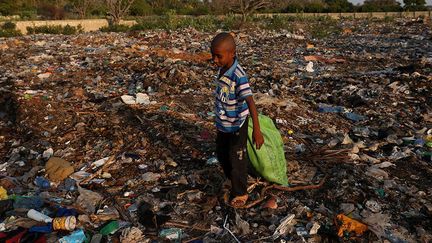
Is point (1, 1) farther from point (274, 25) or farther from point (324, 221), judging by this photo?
point (324, 221)

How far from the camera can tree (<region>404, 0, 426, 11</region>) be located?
2738cm

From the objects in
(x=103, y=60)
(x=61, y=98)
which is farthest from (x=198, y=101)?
(x=103, y=60)

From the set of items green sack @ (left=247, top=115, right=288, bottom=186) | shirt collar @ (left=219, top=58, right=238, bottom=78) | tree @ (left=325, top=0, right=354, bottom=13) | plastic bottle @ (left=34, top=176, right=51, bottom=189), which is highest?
tree @ (left=325, top=0, right=354, bottom=13)

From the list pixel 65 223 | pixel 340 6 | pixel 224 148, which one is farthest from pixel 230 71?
pixel 340 6

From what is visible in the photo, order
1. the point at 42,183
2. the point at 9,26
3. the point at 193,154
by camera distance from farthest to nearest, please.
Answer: the point at 9,26 < the point at 193,154 < the point at 42,183

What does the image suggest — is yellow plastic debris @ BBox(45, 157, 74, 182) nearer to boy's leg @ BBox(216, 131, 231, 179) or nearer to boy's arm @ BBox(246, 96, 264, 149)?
boy's leg @ BBox(216, 131, 231, 179)

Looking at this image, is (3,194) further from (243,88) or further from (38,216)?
(243,88)

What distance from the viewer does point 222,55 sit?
224 centimetres

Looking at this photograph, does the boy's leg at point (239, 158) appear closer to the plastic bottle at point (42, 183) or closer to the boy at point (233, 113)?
the boy at point (233, 113)

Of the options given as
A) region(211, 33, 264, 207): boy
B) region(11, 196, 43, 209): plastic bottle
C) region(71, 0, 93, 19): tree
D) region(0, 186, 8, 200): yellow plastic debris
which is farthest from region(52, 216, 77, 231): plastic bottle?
region(71, 0, 93, 19): tree

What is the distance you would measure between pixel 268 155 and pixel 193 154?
3.31 feet

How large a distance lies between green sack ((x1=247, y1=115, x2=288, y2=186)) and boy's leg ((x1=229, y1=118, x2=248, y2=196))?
0.21 m

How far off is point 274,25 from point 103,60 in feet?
29.0

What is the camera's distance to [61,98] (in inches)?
212
